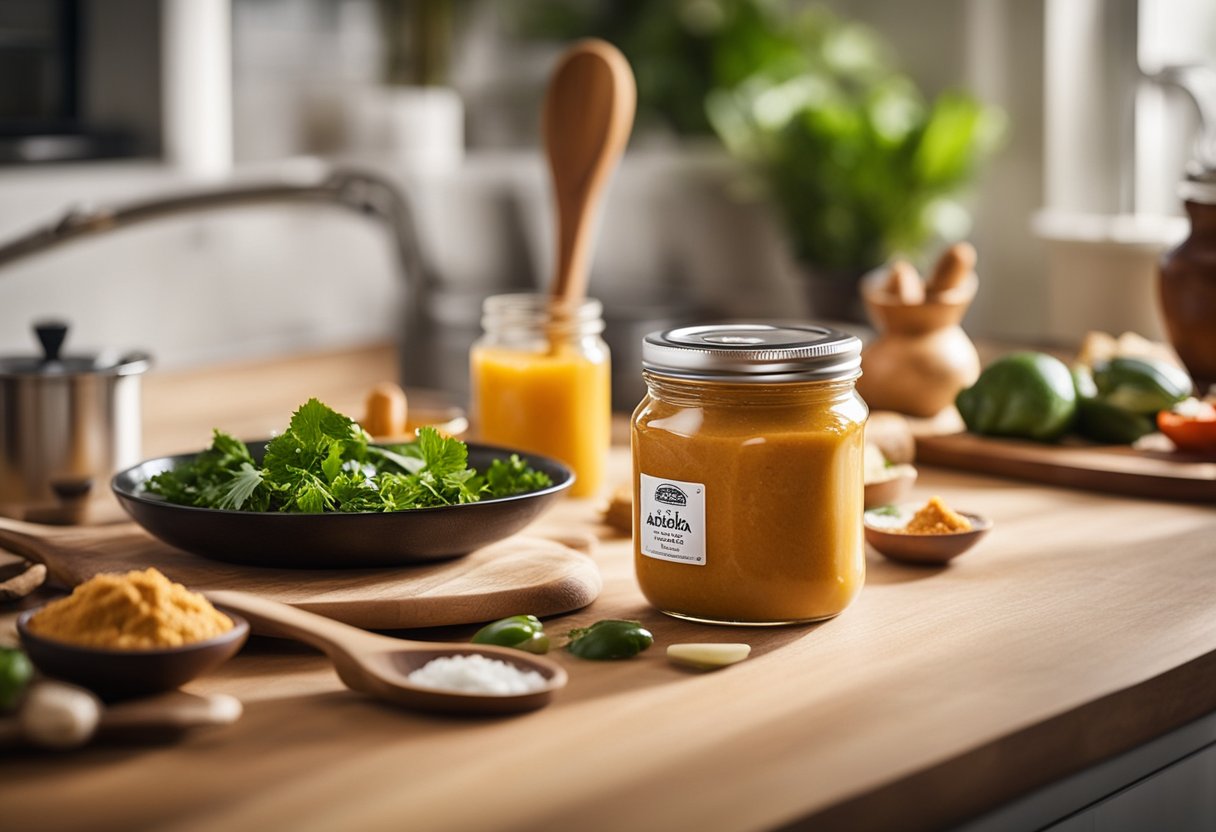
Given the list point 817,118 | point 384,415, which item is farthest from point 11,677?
point 817,118

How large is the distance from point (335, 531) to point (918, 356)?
82cm

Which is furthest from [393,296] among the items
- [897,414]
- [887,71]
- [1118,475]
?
[1118,475]

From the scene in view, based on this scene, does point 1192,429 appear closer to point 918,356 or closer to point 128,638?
point 918,356

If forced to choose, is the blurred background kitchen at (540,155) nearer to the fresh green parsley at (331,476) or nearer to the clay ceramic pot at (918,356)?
the clay ceramic pot at (918,356)

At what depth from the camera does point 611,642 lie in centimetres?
93

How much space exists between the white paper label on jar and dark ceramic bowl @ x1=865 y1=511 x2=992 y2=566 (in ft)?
0.77

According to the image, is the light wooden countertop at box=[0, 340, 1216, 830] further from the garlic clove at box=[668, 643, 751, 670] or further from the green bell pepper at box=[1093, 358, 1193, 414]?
the green bell pepper at box=[1093, 358, 1193, 414]

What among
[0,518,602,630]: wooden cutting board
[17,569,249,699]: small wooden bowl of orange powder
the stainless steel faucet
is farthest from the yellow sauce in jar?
the stainless steel faucet

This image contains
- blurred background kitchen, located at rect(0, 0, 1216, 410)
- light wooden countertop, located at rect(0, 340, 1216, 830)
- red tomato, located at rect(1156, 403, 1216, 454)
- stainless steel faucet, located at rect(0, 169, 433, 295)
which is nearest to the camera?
light wooden countertop, located at rect(0, 340, 1216, 830)

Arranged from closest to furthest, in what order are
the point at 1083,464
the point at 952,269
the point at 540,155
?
the point at 1083,464 < the point at 952,269 < the point at 540,155

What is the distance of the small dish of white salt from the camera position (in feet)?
2.73

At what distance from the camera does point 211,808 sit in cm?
→ 70

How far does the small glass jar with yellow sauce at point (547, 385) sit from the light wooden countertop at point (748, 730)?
27cm

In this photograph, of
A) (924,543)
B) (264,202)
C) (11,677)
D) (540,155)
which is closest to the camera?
(11,677)
